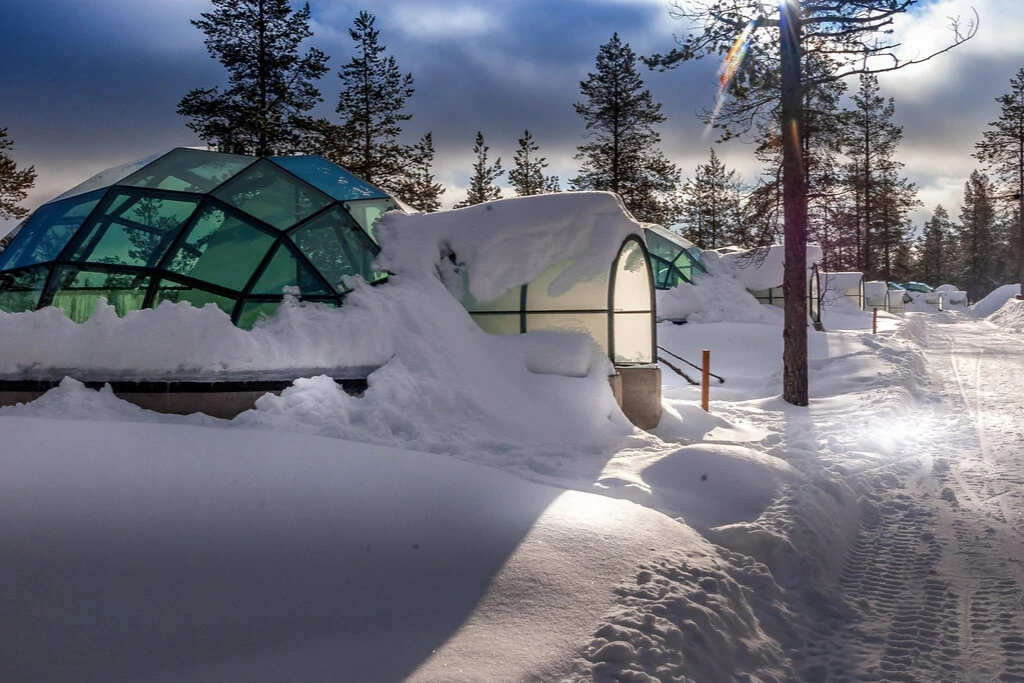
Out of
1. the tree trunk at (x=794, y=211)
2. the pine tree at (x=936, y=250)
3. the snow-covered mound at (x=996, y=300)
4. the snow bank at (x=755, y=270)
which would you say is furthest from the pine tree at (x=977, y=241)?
the tree trunk at (x=794, y=211)

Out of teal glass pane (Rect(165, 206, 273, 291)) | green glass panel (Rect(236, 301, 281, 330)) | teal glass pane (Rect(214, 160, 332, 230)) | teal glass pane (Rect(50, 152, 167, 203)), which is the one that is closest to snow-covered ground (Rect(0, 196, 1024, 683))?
green glass panel (Rect(236, 301, 281, 330))

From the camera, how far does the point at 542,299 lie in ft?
34.4

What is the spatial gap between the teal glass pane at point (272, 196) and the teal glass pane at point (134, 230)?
624 mm

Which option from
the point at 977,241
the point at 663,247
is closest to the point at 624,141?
the point at 663,247

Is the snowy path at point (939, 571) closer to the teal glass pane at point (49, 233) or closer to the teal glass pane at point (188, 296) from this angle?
the teal glass pane at point (188, 296)

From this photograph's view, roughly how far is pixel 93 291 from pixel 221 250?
5.33ft

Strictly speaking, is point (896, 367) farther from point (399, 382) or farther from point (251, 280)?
point (251, 280)

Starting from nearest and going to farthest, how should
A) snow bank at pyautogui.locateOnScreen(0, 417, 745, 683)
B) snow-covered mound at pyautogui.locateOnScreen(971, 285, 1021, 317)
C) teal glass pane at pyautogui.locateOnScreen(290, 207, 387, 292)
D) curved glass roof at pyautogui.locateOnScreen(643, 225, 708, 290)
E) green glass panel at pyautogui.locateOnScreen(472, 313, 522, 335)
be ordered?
snow bank at pyautogui.locateOnScreen(0, 417, 745, 683) → teal glass pane at pyautogui.locateOnScreen(290, 207, 387, 292) → green glass panel at pyautogui.locateOnScreen(472, 313, 522, 335) → curved glass roof at pyautogui.locateOnScreen(643, 225, 708, 290) → snow-covered mound at pyautogui.locateOnScreen(971, 285, 1021, 317)

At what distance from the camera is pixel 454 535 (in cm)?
457

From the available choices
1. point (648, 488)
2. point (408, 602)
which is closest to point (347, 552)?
point (408, 602)

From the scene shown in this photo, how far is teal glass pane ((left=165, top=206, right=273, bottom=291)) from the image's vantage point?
346 inches

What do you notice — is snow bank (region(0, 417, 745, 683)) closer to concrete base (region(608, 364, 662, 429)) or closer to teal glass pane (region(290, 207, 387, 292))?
teal glass pane (region(290, 207, 387, 292))

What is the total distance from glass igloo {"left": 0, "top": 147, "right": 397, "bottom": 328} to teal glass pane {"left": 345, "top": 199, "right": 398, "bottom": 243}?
0.12 ft

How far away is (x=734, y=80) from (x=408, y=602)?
38.9 feet
